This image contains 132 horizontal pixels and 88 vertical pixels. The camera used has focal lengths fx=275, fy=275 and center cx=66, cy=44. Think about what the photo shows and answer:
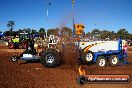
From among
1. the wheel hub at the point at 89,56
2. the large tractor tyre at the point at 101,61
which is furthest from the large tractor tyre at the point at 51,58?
the large tractor tyre at the point at 101,61

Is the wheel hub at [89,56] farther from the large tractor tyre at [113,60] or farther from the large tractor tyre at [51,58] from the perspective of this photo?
the large tractor tyre at [51,58]

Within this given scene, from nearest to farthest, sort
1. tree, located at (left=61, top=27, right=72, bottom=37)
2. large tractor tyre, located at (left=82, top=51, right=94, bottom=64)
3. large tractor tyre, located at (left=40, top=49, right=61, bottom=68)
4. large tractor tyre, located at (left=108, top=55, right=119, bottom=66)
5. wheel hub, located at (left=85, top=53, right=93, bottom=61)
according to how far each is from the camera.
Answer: large tractor tyre, located at (left=40, top=49, right=61, bottom=68) < tree, located at (left=61, top=27, right=72, bottom=37) < large tractor tyre, located at (left=82, top=51, right=94, bottom=64) < wheel hub, located at (left=85, top=53, right=93, bottom=61) < large tractor tyre, located at (left=108, top=55, right=119, bottom=66)

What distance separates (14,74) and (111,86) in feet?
17.0

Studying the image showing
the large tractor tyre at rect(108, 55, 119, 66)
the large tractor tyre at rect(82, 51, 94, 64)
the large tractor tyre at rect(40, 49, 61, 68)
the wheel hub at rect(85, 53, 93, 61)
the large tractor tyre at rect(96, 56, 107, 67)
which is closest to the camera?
the large tractor tyre at rect(40, 49, 61, 68)

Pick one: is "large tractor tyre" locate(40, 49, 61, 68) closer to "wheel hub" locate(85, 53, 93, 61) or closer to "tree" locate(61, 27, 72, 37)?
"tree" locate(61, 27, 72, 37)

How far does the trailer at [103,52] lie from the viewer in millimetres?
17453

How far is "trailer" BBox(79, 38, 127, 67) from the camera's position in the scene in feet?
57.3

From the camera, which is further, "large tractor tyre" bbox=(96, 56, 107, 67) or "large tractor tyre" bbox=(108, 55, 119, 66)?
"large tractor tyre" bbox=(108, 55, 119, 66)

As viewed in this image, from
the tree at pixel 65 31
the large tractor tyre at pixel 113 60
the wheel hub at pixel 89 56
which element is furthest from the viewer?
the large tractor tyre at pixel 113 60

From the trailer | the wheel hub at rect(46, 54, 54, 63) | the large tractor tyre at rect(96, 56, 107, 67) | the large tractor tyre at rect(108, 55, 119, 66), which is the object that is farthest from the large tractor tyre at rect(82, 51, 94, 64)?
the wheel hub at rect(46, 54, 54, 63)

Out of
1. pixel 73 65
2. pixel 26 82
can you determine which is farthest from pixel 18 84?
pixel 73 65

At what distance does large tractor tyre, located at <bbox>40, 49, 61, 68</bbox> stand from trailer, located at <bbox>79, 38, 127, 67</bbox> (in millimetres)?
1717

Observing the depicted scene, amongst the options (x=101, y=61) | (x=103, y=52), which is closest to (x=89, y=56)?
(x=101, y=61)

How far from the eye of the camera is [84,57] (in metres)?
17.3
